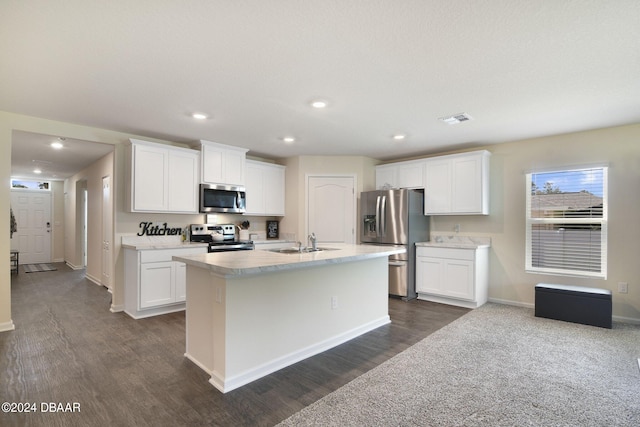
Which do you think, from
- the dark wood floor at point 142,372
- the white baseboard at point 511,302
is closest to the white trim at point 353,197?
Result: the dark wood floor at point 142,372

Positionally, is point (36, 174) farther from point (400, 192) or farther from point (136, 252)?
point (400, 192)

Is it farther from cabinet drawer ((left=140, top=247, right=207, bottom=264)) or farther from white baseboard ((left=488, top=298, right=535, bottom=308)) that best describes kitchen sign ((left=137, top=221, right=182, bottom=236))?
white baseboard ((left=488, top=298, right=535, bottom=308))

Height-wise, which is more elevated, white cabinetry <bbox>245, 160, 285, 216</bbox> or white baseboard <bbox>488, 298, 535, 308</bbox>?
white cabinetry <bbox>245, 160, 285, 216</bbox>

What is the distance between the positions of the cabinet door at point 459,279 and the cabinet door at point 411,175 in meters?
1.39

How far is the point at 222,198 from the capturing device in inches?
199

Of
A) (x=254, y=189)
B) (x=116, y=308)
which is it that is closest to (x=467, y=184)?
(x=254, y=189)

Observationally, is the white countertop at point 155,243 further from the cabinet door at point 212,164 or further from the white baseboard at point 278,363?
the white baseboard at point 278,363

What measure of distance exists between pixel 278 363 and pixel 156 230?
3036mm

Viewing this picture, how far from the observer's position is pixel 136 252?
13.2 ft

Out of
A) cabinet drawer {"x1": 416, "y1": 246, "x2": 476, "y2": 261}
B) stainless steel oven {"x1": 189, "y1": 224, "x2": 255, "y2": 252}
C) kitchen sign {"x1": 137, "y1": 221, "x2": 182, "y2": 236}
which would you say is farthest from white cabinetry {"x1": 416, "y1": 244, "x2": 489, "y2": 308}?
kitchen sign {"x1": 137, "y1": 221, "x2": 182, "y2": 236}

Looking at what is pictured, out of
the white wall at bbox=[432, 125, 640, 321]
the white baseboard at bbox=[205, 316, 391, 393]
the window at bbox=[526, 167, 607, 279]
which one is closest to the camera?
the white baseboard at bbox=[205, 316, 391, 393]

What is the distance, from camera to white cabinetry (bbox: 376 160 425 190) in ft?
17.7

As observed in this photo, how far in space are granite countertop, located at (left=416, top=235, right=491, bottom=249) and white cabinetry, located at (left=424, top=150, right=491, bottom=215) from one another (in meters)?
0.47

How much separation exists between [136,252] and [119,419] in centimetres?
239
